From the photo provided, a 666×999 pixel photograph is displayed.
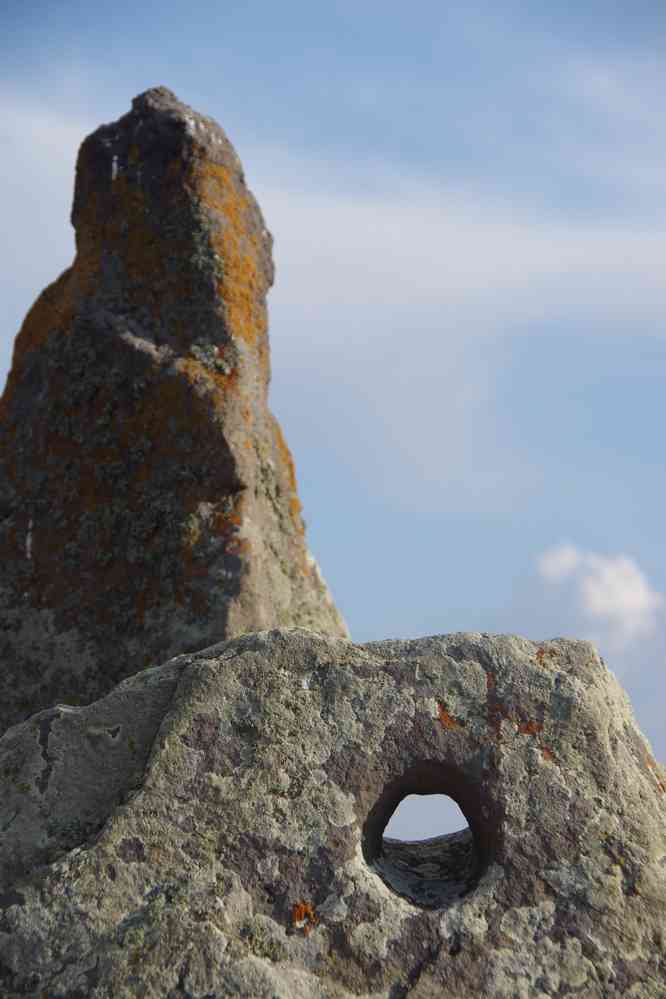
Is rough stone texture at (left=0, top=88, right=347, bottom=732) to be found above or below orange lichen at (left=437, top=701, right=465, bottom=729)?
above

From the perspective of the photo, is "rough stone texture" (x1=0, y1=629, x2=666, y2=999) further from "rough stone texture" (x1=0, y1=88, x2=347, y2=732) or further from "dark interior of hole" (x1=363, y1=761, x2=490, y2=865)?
"rough stone texture" (x1=0, y1=88, x2=347, y2=732)

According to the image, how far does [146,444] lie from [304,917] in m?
3.47

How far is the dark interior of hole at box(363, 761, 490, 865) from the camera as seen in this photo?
12.3 ft

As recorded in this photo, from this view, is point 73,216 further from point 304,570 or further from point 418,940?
point 418,940

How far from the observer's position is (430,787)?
3.90 m

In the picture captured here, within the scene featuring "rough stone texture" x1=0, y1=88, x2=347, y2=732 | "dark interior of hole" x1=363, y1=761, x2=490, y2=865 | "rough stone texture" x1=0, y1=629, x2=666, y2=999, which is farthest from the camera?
"rough stone texture" x1=0, y1=88, x2=347, y2=732

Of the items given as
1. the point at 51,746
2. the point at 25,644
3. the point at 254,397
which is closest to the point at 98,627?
the point at 25,644

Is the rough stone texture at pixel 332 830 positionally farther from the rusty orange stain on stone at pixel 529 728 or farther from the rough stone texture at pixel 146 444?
the rough stone texture at pixel 146 444

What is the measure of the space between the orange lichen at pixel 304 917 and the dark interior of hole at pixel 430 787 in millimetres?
301

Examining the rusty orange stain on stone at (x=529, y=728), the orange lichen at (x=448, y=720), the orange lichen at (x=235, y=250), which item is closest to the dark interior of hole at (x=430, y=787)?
the orange lichen at (x=448, y=720)

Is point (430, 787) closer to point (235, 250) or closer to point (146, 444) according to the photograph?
point (146, 444)

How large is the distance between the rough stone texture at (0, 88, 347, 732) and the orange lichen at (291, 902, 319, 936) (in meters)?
2.44

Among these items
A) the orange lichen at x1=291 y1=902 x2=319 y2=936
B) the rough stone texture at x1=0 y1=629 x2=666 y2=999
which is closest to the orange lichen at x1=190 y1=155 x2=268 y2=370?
the rough stone texture at x1=0 y1=629 x2=666 y2=999

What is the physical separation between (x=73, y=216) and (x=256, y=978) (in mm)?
5344
